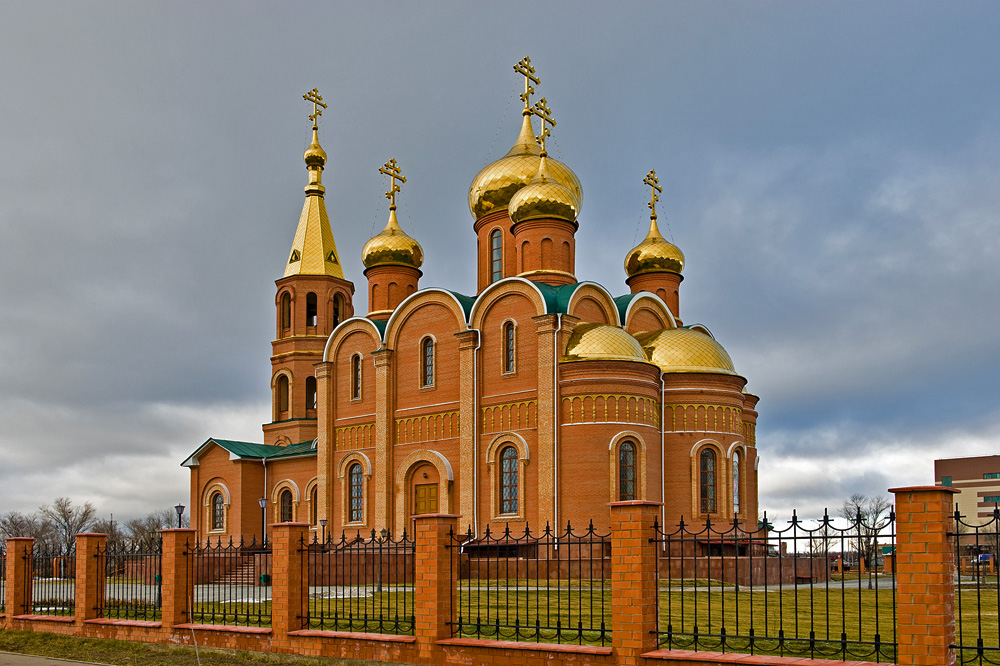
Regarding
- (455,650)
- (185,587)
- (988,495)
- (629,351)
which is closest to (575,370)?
(629,351)

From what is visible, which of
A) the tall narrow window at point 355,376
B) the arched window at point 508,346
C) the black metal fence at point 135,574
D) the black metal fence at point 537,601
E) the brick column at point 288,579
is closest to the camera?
the black metal fence at point 537,601

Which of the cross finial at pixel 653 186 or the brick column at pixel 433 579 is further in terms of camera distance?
the cross finial at pixel 653 186

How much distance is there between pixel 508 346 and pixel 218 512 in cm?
1241

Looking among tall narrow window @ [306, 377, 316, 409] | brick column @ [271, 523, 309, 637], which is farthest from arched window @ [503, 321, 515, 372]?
brick column @ [271, 523, 309, 637]

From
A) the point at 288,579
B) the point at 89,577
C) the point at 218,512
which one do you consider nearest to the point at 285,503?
the point at 218,512

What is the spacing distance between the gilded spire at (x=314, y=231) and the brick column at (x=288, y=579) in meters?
22.1

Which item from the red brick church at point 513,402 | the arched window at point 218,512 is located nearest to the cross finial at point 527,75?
the red brick church at point 513,402

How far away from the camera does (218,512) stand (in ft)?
101

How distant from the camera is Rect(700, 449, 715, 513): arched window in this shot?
2272cm

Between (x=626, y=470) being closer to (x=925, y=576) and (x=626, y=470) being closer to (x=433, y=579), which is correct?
(x=433, y=579)

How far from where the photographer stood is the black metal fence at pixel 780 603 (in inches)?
318

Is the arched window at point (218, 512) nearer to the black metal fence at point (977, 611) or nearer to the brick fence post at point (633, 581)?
the black metal fence at point (977, 611)

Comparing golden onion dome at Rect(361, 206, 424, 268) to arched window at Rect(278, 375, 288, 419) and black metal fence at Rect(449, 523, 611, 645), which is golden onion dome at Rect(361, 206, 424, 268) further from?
black metal fence at Rect(449, 523, 611, 645)

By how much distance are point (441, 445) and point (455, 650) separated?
14.9 m
